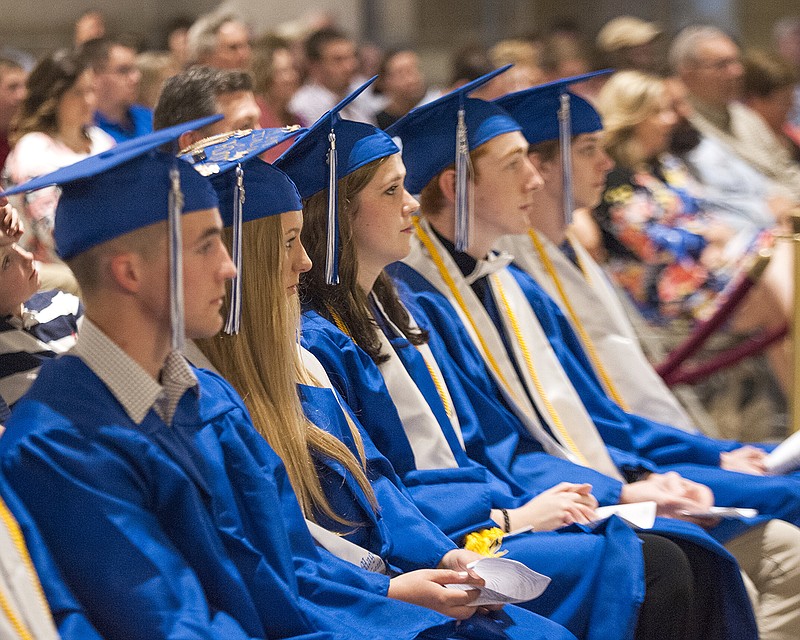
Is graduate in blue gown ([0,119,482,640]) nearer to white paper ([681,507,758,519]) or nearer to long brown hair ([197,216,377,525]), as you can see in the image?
long brown hair ([197,216,377,525])

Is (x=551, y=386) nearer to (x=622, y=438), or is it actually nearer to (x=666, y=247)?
(x=622, y=438)

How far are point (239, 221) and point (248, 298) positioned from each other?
15cm

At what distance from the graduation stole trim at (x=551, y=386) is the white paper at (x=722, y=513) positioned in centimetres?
37

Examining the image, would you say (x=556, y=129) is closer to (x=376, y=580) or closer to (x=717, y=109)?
(x=376, y=580)

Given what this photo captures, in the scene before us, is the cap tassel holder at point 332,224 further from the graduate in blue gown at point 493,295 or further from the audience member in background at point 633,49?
the audience member in background at point 633,49

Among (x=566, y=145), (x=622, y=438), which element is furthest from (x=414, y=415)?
(x=566, y=145)

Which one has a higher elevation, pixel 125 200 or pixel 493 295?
pixel 125 200

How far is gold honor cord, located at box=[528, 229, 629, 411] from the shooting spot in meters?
4.01

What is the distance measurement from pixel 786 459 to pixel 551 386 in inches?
26.8

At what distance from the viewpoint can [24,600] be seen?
1.77 m

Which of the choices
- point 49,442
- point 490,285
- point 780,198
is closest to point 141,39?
point 780,198

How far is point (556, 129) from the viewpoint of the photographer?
13.3 feet

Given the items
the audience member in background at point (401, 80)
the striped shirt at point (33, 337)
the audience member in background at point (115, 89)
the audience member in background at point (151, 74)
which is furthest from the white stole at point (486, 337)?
the audience member in background at point (401, 80)

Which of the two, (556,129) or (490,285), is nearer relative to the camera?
(490,285)
